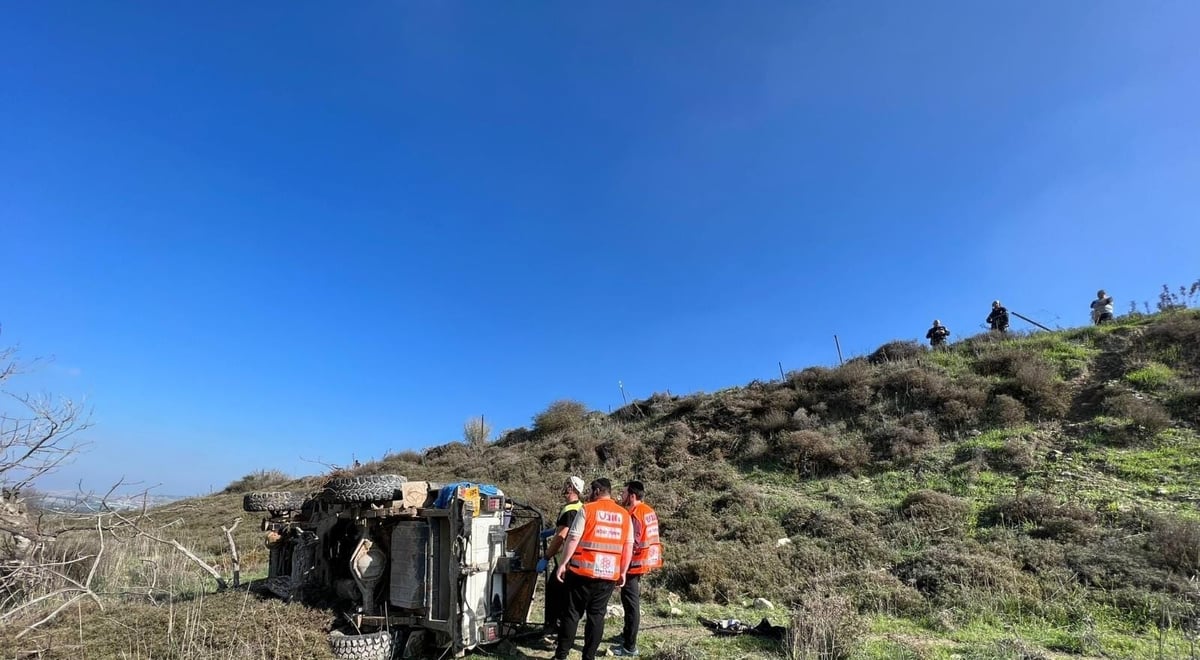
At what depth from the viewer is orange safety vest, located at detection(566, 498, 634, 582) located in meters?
5.59

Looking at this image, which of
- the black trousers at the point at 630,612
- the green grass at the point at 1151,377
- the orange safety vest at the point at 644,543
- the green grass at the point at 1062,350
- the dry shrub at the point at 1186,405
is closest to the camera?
the black trousers at the point at 630,612

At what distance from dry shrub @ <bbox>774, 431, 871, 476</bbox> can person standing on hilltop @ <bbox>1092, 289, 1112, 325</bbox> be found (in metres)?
10.4

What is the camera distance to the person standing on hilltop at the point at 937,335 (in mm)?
20812

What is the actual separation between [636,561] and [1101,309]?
2072 cm

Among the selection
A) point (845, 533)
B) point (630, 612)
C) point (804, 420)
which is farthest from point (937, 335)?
point (630, 612)

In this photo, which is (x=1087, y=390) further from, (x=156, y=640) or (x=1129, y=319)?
(x=156, y=640)

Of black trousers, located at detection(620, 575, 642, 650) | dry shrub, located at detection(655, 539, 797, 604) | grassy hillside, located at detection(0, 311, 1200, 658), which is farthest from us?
dry shrub, located at detection(655, 539, 797, 604)

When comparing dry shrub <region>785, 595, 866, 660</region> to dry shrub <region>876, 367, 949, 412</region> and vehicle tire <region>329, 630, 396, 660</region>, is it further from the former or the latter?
dry shrub <region>876, 367, 949, 412</region>

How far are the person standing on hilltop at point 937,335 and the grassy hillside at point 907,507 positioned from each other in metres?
0.85

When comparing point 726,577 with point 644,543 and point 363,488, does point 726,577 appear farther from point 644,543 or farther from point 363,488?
point 363,488

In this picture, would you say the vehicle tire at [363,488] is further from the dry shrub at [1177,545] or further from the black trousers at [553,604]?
the dry shrub at [1177,545]

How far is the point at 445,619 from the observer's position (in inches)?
216

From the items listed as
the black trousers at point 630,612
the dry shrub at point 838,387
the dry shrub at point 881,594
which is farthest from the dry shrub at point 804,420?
the black trousers at point 630,612

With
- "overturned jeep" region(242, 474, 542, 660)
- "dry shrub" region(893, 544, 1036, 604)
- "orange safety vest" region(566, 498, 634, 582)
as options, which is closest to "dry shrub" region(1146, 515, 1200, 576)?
"dry shrub" region(893, 544, 1036, 604)
